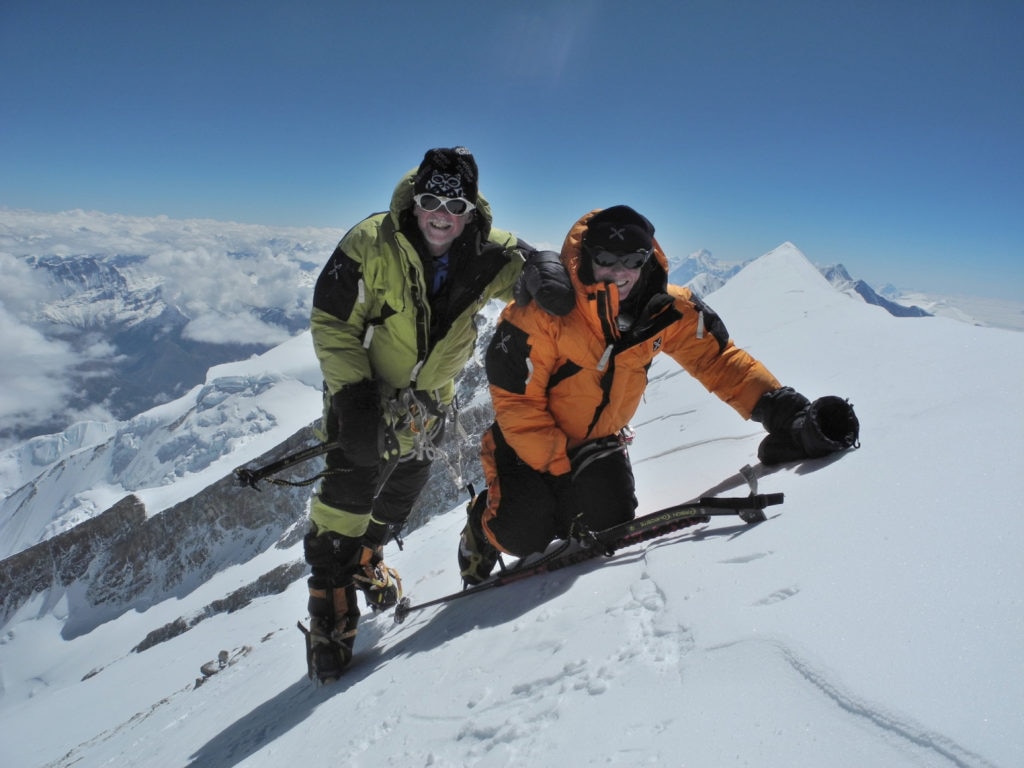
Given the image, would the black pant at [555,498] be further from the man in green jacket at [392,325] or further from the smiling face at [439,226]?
the smiling face at [439,226]

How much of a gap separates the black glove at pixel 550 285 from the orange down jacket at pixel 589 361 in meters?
0.09

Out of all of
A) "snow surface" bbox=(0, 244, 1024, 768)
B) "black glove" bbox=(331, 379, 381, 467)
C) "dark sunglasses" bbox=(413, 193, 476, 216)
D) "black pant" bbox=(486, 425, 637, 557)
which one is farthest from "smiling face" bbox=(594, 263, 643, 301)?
"black glove" bbox=(331, 379, 381, 467)

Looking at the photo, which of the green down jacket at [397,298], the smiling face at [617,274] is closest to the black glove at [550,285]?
the smiling face at [617,274]

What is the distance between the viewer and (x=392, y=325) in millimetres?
4387

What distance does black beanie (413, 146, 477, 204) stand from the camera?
4.07m

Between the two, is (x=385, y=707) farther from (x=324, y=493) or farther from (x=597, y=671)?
(x=324, y=493)

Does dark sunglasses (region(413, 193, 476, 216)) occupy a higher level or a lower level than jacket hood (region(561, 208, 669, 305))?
higher

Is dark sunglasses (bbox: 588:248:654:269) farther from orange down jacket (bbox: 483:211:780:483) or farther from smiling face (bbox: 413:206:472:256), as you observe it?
smiling face (bbox: 413:206:472:256)

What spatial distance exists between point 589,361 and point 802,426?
1540 millimetres

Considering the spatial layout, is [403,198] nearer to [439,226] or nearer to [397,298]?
[439,226]

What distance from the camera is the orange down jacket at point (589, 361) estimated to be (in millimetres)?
3896

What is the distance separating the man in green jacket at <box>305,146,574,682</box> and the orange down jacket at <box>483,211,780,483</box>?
0.73 feet

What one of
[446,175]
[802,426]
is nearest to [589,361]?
[802,426]

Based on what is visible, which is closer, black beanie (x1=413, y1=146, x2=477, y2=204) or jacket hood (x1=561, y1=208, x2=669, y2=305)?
jacket hood (x1=561, y1=208, x2=669, y2=305)
